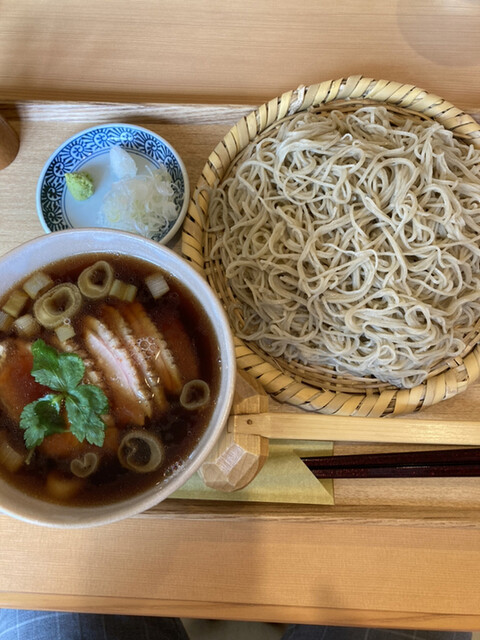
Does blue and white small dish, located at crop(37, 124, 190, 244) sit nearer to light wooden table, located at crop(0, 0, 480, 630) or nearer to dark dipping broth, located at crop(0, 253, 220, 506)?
light wooden table, located at crop(0, 0, 480, 630)

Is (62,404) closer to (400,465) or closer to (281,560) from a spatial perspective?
(281,560)

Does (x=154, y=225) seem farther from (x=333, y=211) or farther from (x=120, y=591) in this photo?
(x=120, y=591)

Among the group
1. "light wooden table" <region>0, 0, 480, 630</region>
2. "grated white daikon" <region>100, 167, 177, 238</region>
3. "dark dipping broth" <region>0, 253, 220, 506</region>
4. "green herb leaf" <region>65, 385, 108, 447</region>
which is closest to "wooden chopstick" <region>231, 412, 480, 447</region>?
"light wooden table" <region>0, 0, 480, 630</region>

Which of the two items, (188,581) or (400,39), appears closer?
(188,581)


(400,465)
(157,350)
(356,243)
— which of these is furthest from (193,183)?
(400,465)

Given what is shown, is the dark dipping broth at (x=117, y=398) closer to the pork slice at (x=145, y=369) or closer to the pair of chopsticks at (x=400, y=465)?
the pork slice at (x=145, y=369)

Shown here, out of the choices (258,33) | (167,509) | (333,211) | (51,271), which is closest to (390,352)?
(333,211)
